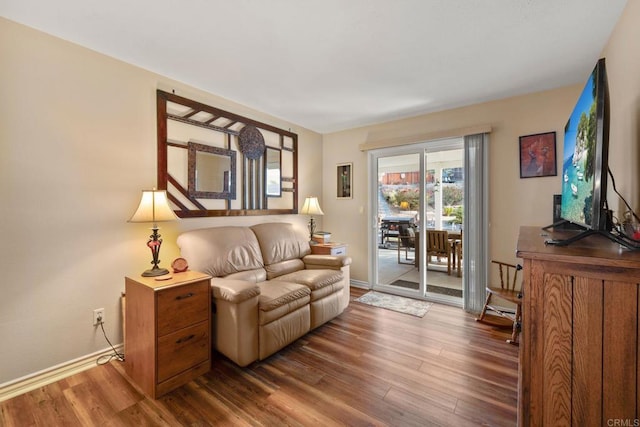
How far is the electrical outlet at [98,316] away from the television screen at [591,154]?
10.1ft

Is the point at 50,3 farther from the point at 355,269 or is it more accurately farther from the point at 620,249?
the point at 355,269

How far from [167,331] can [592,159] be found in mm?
2435

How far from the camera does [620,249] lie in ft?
3.25

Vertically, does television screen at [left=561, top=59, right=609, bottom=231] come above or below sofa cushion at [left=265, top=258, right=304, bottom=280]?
above

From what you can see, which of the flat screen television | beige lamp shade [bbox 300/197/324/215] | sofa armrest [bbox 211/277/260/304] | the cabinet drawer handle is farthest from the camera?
beige lamp shade [bbox 300/197/324/215]

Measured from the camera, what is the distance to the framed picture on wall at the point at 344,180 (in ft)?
13.6

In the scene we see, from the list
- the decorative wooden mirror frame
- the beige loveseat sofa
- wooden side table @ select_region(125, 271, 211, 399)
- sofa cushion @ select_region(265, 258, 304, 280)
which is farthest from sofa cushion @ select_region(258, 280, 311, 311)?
the decorative wooden mirror frame

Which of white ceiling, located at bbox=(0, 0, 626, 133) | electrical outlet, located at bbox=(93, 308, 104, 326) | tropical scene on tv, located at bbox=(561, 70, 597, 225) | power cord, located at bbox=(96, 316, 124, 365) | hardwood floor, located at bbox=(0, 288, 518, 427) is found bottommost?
hardwood floor, located at bbox=(0, 288, 518, 427)

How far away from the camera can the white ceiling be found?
165 cm

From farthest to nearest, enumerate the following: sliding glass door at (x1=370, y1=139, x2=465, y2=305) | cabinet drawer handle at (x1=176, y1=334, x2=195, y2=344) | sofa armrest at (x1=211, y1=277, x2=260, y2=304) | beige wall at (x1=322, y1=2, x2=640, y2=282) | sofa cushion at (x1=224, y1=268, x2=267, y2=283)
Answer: sliding glass door at (x1=370, y1=139, x2=465, y2=305)
sofa cushion at (x1=224, y1=268, x2=267, y2=283)
sofa armrest at (x1=211, y1=277, x2=260, y2=304)
cabinet drawer handle at (x1=176, y1=334, x2=195, y2=344)
beige wall at (x1=322, y1=2, x2=640, y2=282)

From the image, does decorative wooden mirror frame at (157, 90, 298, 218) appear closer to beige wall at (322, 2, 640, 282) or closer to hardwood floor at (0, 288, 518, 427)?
beige wall at (322, 2, 640, 282)

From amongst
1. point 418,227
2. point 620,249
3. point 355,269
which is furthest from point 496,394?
point 355,269

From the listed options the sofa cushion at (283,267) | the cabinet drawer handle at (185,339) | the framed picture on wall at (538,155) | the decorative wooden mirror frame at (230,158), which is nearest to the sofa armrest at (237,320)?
the cabinet drawer handle at (185,339)

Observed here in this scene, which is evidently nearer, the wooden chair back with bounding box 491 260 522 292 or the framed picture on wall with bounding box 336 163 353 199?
the wooden chair back with bounding box 491 260 522 292
